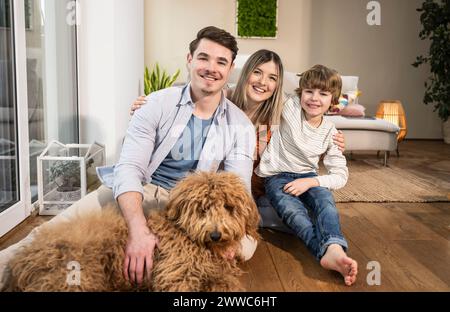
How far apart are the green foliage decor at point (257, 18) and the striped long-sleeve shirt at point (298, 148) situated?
418 cm

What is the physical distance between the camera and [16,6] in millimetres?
2244

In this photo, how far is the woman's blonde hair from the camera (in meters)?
2.07

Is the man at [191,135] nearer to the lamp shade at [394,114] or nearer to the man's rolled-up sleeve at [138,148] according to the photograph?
the man's rolled-up sleeve at [138,148]

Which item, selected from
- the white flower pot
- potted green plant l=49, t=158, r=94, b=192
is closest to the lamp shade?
the white flower pot

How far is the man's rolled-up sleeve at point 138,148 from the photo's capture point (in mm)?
1481

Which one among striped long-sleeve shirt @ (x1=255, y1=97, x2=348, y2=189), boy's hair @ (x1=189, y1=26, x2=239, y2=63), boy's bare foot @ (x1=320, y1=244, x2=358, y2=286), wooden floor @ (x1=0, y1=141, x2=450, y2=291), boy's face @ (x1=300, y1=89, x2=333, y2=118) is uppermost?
boy's hair @ (x1=189, y1=26, x2=239, y2=63)

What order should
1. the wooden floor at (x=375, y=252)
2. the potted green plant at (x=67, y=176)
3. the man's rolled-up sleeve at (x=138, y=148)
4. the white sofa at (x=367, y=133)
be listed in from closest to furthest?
the man's rolled-up sleeve at (x=138, y=148) → the wooden floor at (x=375, y=252) → the potted green plant at (x=67, y=176) → the white sofa at (x=367, y=133)

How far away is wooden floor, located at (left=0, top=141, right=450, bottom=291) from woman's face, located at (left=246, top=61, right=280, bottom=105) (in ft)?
2.41

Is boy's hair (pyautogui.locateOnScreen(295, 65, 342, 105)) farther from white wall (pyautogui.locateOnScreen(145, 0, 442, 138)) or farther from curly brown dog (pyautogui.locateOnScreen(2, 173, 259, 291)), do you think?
white wall (pyautogui.locateOnScreen(145, 0, 442, 138))

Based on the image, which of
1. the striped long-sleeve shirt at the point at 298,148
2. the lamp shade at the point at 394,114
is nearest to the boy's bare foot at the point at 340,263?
the striped long-sleeve shirt at the point at 298,148

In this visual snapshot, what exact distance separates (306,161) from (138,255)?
3.88 feet
